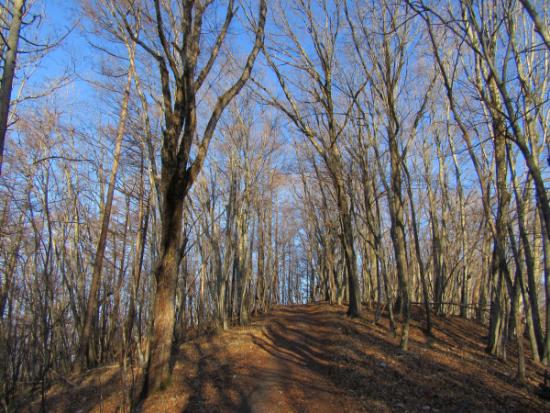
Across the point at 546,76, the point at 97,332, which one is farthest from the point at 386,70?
the point at 97,332

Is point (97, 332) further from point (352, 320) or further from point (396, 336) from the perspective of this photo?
point (396, 336)

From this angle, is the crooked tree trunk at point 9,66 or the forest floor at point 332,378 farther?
the forest floor at point 332,378

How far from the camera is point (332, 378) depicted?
24.5ft

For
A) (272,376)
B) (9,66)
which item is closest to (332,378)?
(272,376)

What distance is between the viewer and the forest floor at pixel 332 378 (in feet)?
19.5

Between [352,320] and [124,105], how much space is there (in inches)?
373

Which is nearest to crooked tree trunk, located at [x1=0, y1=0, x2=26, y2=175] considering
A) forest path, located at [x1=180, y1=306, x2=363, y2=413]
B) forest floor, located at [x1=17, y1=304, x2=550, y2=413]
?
forest floor, located at [x1=17, y1=304, x2=550, y2=413]

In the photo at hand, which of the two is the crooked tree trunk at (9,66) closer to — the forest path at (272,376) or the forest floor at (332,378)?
the forest floor at (332,378)

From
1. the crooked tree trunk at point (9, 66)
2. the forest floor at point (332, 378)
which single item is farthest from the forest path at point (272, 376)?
the crooked tree trunk at point (9, 66)

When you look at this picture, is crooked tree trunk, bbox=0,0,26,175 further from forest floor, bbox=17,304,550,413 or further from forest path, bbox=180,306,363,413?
forest path, bbox=180,306,363,413

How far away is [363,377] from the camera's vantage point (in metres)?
7.14

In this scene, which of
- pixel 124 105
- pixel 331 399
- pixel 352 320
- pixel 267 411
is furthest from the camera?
pixel 352 320

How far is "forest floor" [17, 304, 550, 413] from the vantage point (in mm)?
5945

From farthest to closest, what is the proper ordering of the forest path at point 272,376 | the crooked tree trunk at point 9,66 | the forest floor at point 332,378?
the forest path at point 272,376, the forest floor at point 332,378, the crooked tree trunk at point 9,66
